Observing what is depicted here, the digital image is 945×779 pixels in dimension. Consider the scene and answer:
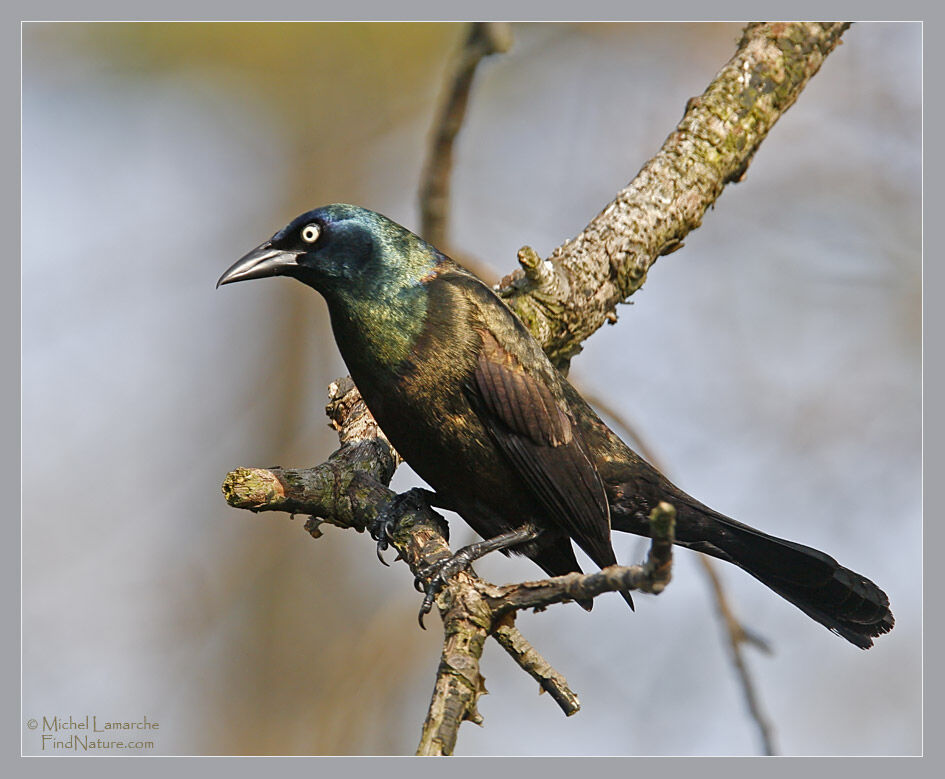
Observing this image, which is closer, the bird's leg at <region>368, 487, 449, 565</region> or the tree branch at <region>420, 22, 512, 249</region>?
the bird's leg at <region>368, 487, 449, 565</region>

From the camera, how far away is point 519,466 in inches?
139

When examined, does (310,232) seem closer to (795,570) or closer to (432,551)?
Answer: (432,551)

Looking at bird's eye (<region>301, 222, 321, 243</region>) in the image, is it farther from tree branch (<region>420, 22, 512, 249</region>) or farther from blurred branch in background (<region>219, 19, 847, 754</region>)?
tree branch (<region>420, 22, 512, 249</region>)

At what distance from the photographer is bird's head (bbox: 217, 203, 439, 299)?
3.58 metres

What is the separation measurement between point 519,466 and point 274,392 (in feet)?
16.9

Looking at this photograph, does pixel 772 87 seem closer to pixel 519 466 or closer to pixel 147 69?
pixel 519 466

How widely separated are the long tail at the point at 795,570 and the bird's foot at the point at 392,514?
848 millimetres

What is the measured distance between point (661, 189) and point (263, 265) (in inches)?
78.3

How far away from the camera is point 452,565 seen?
3109mm

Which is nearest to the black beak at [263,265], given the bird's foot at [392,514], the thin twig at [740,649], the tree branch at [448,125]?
the bird's foot at [392,514]

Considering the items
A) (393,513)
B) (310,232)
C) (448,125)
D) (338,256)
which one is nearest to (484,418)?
(393,513)

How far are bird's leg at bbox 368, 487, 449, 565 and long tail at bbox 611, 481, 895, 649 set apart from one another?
83 cm

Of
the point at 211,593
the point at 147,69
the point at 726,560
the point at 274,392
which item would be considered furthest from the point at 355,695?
the point at 147,69

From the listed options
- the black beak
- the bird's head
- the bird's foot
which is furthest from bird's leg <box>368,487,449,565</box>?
the black beak
